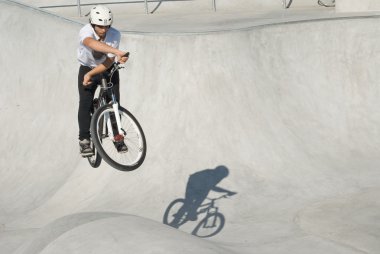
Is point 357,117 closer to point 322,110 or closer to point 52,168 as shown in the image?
point 322,110

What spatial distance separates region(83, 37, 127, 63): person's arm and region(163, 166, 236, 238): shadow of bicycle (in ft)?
12.3

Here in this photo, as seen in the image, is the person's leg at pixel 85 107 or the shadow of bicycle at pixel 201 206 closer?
the person's leg at pixel 85 107

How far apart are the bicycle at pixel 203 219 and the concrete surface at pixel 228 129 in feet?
0.56

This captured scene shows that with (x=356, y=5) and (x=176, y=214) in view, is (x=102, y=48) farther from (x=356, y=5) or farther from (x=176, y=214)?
(x=356, y=5)

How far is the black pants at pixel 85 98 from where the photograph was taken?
9938mm

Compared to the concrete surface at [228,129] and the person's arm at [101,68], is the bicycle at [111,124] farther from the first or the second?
the concrete surface at [228,129]

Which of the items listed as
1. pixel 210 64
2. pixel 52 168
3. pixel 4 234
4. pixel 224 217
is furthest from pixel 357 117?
pixel 4 234

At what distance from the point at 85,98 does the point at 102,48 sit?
110 cm

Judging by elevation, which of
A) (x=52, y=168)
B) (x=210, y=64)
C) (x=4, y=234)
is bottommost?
(x=4, y=234)

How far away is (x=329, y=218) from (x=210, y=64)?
469 cm

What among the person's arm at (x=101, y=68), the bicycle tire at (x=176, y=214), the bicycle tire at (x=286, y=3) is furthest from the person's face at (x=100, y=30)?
the bicycle tire at (x=286, y=3)

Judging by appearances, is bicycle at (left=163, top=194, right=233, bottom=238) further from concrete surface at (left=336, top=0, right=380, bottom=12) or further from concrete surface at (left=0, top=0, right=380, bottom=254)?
concrete surface at (left=336, top=0, right=380, bottom=12)

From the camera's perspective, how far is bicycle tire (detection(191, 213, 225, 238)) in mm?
11680

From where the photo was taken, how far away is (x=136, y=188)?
13.3 m
